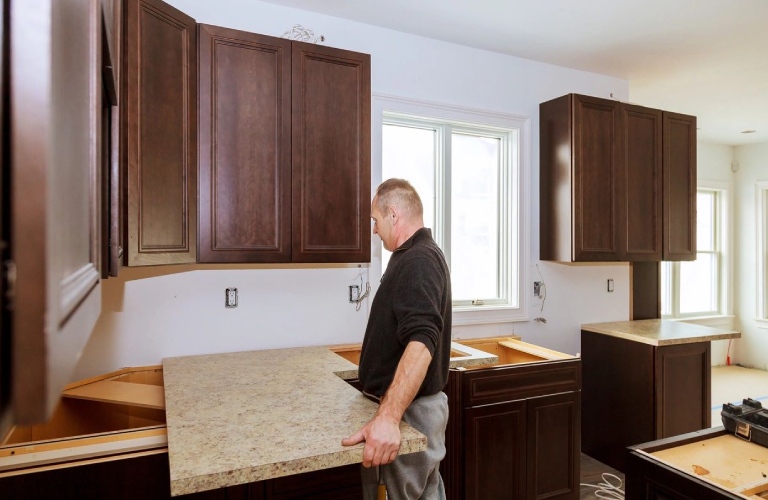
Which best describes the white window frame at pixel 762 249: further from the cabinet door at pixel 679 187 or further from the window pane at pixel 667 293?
the cabinet door at pixel 679 187

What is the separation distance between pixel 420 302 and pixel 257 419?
2.04 feet

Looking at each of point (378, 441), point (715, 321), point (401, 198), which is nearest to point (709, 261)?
point (715, 321)

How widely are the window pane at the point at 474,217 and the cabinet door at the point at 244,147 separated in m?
1.36

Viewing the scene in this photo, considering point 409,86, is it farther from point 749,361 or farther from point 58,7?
point 749,361

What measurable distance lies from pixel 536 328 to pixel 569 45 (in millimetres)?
1902

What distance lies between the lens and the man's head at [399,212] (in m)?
1.90

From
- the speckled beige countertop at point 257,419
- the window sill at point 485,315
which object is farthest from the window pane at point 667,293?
the speckled beige countertop at point 257,419

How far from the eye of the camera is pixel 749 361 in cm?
621

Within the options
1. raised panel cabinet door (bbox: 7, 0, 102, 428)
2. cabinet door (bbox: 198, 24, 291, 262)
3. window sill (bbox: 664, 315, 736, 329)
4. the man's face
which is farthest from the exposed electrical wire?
window sill (bbox: 664, 315, 736, 329)

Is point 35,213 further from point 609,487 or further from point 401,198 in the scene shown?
point 609,487

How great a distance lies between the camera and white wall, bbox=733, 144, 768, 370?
607cm

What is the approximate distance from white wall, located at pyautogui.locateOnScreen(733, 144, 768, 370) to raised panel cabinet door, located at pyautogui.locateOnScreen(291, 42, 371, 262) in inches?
230

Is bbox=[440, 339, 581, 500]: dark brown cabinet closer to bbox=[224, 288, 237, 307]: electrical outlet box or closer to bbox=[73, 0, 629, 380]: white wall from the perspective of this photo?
bbox=[73, 0, 629, 380]: white wall

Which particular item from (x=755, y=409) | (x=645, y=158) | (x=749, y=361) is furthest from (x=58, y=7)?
(x=749, y=361)
